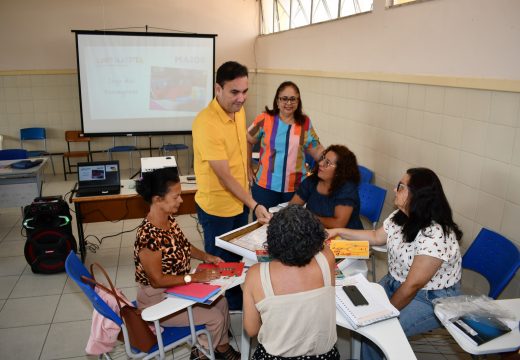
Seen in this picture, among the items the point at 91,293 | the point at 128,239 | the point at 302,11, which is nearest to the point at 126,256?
the point at 128,239

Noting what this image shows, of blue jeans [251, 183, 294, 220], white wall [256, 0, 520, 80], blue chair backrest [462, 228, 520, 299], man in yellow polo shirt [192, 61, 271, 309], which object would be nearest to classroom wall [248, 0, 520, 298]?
white wall [256, 0, 520, 80]

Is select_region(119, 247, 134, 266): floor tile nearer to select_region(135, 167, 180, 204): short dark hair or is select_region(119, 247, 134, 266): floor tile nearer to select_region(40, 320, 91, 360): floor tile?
select_region(40, 320, 91, 360): floor tile

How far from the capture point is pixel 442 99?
2.78 meters

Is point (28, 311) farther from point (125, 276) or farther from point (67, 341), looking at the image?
point (125, 276)

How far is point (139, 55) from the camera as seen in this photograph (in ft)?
19.3

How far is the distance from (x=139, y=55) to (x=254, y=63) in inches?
84.0

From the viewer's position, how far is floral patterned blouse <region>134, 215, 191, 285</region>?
6.79 ft

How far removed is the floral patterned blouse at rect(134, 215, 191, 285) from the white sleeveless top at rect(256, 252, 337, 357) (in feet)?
2.50

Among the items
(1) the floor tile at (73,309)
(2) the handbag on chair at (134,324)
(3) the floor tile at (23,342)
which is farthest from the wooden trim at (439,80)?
(3) the floor tile at (23,342)

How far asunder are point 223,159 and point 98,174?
6.15 ft

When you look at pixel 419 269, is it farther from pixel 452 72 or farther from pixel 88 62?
pixel 88 62

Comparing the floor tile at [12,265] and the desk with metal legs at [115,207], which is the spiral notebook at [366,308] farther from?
the floor tile at [12,265]

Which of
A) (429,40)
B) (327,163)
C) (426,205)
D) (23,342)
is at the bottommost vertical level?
(23,342)

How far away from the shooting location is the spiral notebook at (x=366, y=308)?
1706 millimetres
